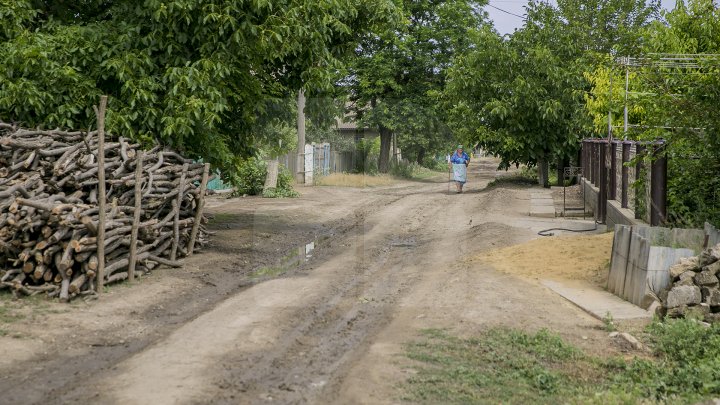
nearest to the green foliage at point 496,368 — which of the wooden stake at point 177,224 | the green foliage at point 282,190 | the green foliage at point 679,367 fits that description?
the green foliage at point 679,367

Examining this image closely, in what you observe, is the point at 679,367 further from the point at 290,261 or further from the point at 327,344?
the point at 290,261

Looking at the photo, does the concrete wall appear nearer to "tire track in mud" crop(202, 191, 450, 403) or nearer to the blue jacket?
"tire track in mud" crop(202, 191, 450, 403)

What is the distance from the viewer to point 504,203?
2519 centimetres

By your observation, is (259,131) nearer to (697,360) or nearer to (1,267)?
(1,267)

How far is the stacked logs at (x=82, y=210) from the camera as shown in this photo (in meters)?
11.6

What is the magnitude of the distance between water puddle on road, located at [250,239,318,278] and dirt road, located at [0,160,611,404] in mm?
40

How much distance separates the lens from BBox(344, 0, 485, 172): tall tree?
44.1 metres

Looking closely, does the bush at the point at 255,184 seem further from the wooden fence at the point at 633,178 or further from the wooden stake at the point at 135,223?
the wooden stake at the point at 135,223

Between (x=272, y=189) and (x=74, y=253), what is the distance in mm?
16866

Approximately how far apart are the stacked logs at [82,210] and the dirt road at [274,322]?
21.2 inches

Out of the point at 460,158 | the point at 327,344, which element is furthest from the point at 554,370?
the point at 460,158

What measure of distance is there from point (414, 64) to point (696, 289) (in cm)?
3571

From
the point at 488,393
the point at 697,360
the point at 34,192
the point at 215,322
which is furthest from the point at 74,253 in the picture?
the point at 697,360

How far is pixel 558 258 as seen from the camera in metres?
14.2
